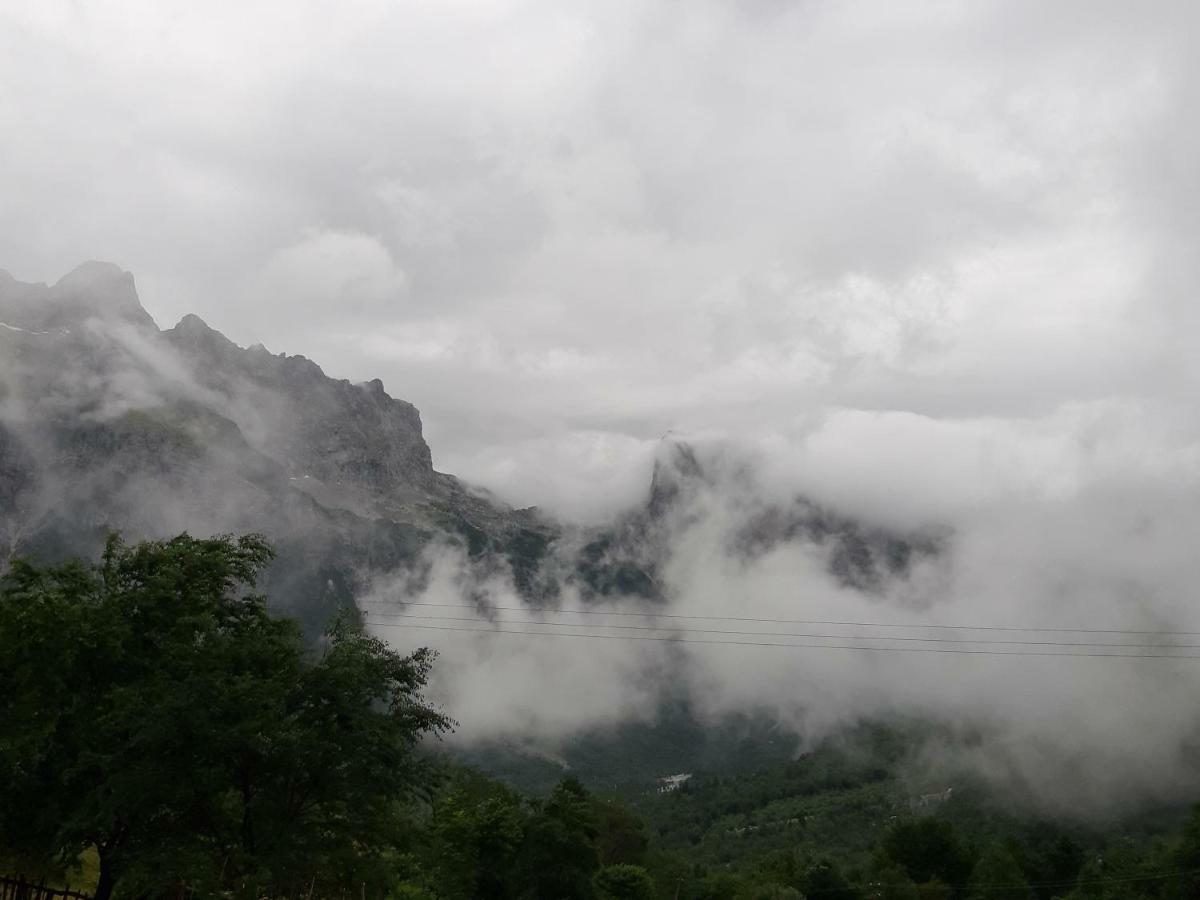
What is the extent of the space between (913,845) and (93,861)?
120 metres

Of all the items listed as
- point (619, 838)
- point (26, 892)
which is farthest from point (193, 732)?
point (619, 838)

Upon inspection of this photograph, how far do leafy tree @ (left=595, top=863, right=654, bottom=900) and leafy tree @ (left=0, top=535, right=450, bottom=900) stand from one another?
183ft

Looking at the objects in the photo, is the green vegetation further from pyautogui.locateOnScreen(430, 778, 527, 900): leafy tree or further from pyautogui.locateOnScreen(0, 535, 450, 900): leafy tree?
pyautogui.locateOnScreen(430, 778, 527, 900): leafy tree

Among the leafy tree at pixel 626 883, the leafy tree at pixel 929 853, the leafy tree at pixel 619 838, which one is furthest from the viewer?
the leafy tree at pixel 929 853

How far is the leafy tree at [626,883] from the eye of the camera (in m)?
78.2

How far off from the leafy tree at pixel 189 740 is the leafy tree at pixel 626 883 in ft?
183

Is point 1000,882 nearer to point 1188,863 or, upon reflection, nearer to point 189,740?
point 1188,863

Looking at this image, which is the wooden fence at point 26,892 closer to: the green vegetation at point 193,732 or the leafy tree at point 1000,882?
the green vegetation at point 193,732

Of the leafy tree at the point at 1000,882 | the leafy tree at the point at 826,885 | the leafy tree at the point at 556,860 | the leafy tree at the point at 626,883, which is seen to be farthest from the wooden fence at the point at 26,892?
the leafy tree at the point at 1000,882

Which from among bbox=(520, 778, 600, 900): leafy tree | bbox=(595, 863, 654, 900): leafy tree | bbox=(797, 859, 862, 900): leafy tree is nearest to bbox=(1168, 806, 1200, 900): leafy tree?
bbox=(797, 859, 862, 900): leafy tree

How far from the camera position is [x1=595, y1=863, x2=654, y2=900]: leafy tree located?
257ft

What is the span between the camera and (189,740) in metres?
25.5

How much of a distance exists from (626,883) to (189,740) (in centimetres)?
6323

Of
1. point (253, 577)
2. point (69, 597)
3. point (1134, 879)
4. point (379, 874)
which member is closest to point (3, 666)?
point (69, 597)
